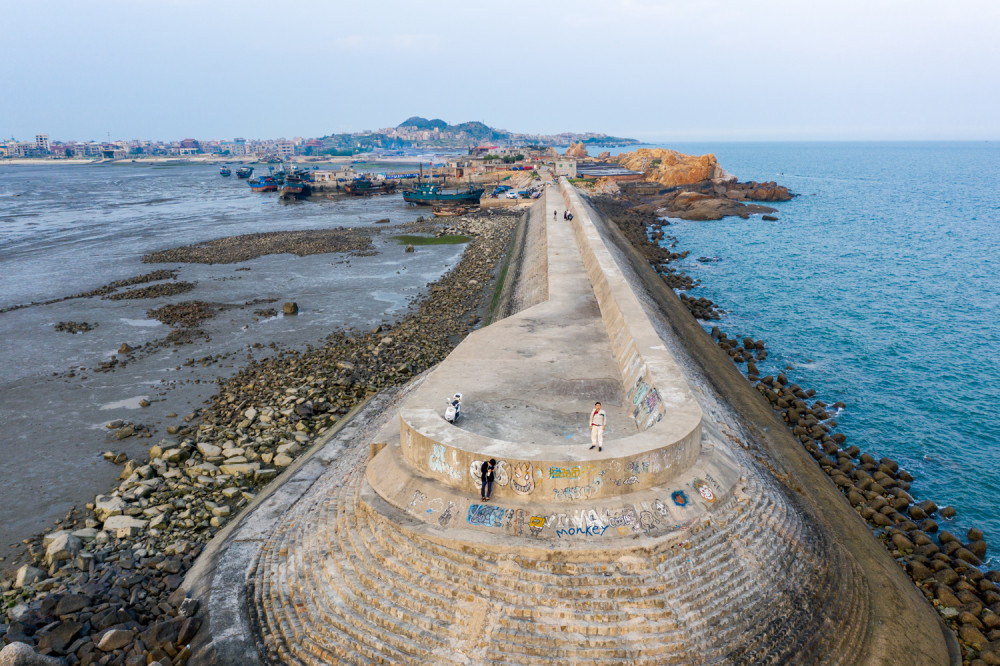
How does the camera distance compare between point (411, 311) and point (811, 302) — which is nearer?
point (411, 311)

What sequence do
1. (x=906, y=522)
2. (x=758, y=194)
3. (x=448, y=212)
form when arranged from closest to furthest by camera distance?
(x=906, y=522), (x=448, y=212), (x=758, y=194)

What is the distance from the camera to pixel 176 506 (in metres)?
15.2

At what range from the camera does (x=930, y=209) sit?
83.2m

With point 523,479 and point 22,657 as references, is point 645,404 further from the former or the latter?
point 22,657

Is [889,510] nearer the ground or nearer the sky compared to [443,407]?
nearer the ground

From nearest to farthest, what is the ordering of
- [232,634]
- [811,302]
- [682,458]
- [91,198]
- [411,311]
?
[232,634]
[682,458]
[411,311]
[811,302]
[91,198]

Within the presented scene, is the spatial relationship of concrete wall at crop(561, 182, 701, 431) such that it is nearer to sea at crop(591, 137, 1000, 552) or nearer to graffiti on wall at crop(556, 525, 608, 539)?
graffiti on wall at crop(556, 525, 608, 539)

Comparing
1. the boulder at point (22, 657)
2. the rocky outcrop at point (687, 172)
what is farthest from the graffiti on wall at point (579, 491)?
the rocky outcrop at point (687, 172)

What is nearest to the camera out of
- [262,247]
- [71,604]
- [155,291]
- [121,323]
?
[71,604]

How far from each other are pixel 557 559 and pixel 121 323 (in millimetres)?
30012

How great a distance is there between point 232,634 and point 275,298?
27.9 meters

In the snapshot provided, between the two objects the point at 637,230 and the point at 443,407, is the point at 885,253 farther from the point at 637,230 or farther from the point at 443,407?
the point at 443,407

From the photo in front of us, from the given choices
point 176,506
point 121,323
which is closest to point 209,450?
point 176,506

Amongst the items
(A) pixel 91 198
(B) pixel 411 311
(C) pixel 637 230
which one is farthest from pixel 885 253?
(A) pixel 91 198
